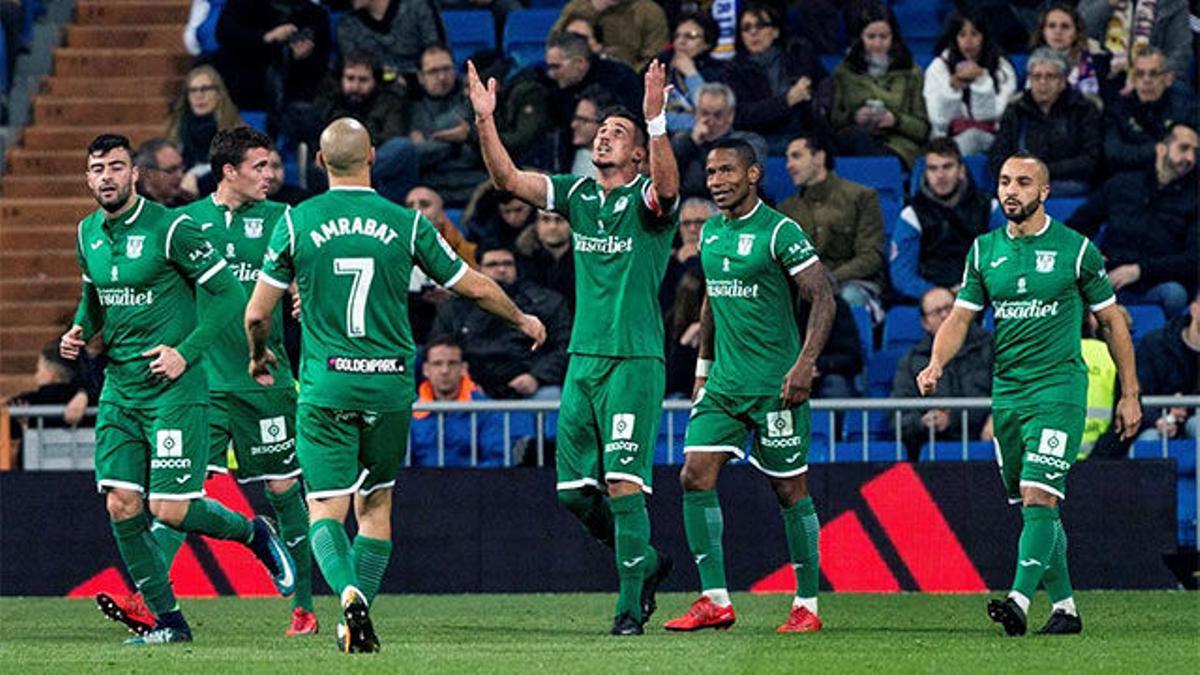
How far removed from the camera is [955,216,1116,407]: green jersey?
13469 mm

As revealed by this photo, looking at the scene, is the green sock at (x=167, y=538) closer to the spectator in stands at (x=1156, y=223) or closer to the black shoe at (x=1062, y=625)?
the black shoe at (x=1062, y=625)

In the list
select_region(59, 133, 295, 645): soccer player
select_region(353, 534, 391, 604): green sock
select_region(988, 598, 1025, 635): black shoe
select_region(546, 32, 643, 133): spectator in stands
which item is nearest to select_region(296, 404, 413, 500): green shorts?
select_region(353, 534, 391, 604): green sock

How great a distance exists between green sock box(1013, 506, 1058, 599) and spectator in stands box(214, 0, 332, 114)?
33.3 ft

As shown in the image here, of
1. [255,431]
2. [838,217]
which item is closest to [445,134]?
[838,217]

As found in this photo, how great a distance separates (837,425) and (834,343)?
0.93 metres

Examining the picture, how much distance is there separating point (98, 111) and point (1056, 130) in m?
8.32

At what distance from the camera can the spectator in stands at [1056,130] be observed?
20344 millimetres

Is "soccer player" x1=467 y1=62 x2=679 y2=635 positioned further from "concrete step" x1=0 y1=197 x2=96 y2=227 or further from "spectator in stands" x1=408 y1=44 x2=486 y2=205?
"concrete step" x1=0 y1=197 x2=96 y2=227

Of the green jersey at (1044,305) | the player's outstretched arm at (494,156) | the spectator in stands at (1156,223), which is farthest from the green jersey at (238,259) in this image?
the spectator in stands at (1156,223)

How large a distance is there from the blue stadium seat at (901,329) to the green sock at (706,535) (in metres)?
5.70

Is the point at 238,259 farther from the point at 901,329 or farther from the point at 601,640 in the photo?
the point at 901,329

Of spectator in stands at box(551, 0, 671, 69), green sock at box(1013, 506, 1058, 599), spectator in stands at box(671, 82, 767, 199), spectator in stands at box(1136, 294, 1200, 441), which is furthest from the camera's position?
spectator in stands at box(551, 0, 671, 69)

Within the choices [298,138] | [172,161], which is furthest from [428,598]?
[298,138]

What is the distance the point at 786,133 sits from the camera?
21.0 m
